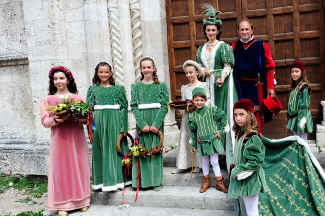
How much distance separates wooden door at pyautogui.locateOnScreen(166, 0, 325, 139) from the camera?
201 inches

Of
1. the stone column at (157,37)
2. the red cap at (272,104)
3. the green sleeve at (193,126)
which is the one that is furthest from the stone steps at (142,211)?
the stone column at (157,37)

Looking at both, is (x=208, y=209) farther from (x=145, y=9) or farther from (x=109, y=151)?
(x=145, y=9)

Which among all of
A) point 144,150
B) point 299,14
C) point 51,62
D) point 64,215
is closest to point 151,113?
point 144,150

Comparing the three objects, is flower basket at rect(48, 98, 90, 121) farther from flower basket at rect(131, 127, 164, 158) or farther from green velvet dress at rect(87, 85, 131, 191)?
flower basket at rect(131, 127, 164, 158)

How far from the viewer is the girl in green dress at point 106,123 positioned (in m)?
4.24

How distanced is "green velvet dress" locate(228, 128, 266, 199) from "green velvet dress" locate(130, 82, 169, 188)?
56.4 inches

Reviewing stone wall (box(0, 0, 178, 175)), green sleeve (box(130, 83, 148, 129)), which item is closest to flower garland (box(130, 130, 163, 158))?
green sleeve (box(130, 83, 148, 129))

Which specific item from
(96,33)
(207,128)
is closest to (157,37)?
(96,33)

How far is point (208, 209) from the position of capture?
12.8 feet

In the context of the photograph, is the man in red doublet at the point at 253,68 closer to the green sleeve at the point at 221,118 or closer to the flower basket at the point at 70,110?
the green sleeve at the point at 221,118

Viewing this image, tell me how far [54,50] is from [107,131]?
76.6 inches

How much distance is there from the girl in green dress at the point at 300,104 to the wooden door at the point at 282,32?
837mm

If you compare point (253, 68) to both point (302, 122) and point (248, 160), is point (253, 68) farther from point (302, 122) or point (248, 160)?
point (248, 160)

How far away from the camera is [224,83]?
4352mm
